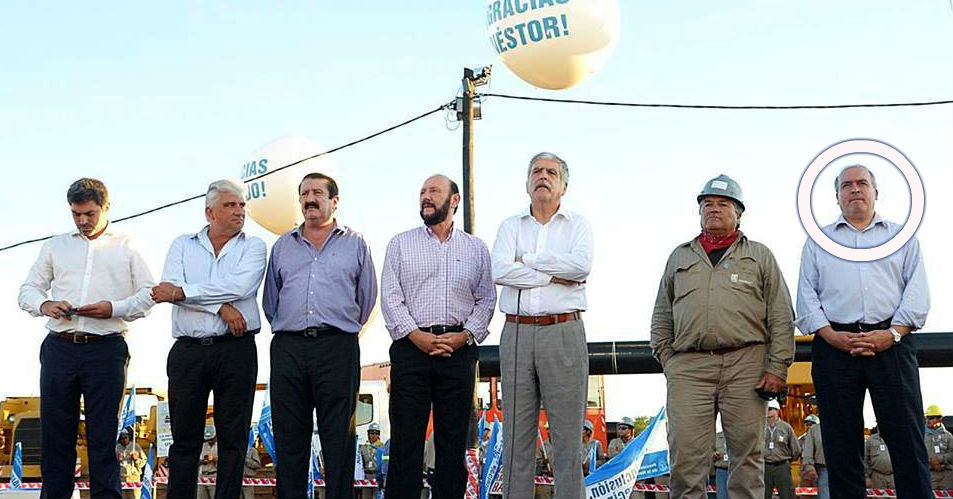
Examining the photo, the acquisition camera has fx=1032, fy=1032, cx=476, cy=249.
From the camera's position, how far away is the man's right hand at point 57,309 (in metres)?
6.01

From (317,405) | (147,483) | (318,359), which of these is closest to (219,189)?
(318,359)

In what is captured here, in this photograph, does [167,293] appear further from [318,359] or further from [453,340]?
[453,340]

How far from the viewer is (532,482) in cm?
581

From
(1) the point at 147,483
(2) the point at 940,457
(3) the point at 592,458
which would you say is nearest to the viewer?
(2) the point at 940,457

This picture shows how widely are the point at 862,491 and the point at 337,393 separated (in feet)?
9.69

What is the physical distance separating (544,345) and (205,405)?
1.99 m

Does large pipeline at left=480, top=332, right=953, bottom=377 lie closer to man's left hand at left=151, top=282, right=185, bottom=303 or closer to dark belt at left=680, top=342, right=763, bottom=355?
dark belt at left=680, top=342, right=763, bottom=355

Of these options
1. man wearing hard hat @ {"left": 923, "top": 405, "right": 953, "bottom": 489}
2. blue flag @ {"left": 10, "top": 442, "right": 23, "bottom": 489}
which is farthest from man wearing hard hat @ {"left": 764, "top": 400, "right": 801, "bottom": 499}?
blue flag @ {"left": 10, "top": 442, "right": 23, "bottom": 489}

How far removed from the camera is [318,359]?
577cm

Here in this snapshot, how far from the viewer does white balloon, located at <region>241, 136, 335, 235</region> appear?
12000 millimetres

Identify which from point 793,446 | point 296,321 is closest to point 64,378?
point 296,321

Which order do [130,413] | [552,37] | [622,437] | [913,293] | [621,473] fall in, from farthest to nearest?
[130,413] → [622,437] → [621,473] → [552,37] → [913,293]

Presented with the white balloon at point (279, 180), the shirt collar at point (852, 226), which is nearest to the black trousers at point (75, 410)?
the shirt collar at point (852, 226)

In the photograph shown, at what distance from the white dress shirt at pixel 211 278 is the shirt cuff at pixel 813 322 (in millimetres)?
3159
